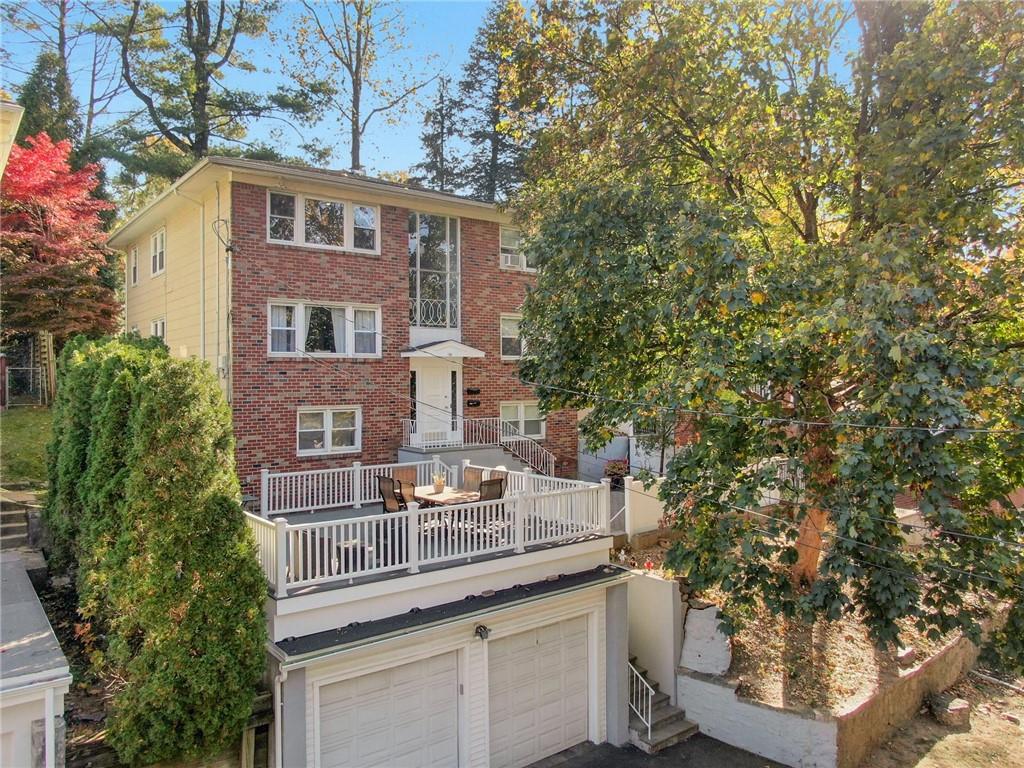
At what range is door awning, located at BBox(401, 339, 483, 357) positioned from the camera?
1647 centimetres

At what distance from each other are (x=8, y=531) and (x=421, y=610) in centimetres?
909

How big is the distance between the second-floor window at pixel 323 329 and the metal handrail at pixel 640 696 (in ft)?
31.2

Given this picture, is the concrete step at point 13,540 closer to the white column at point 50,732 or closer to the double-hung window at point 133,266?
the white column at point 50,732

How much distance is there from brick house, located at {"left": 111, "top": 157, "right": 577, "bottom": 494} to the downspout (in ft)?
24.7

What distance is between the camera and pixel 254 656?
6.90 meters

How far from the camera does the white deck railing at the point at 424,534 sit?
7867 millimetres

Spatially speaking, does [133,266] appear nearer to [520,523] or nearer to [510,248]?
[510,248]

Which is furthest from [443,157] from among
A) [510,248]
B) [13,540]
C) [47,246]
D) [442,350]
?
[13,540]

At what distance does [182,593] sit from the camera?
6.62 m

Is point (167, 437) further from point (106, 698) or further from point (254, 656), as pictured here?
point (106, 698)

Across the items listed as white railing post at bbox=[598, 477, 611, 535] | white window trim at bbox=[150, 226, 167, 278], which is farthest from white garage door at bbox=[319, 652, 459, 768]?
white window trim at bbox=[150, 226, 167, 278]

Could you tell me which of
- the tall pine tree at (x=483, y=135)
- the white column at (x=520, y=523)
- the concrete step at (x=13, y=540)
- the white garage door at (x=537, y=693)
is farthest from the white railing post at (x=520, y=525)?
the tall pine tree at (x=483, y=135)

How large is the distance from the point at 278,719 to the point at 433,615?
216 centimetres

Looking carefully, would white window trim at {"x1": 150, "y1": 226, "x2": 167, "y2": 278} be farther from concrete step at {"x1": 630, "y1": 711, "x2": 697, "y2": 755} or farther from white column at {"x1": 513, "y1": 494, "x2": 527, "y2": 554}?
concrete step at {"x1": 630, "y1": 711, "x2": 697, "y2": 755}
